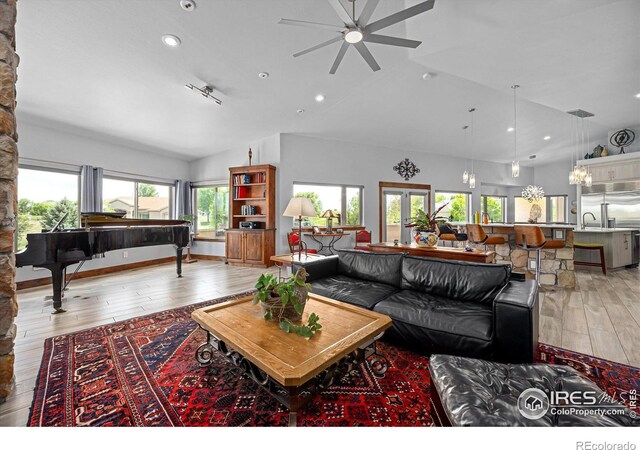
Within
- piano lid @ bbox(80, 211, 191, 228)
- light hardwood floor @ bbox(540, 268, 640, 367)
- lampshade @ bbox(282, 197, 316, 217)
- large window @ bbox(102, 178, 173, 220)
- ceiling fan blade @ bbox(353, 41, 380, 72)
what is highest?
ceiling fan blade @ bbox(353, 41, 380, 72)

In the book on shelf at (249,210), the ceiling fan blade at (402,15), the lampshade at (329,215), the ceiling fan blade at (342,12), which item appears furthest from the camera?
the lampshade at (329,215)

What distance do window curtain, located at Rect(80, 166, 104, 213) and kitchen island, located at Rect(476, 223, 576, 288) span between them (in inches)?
293

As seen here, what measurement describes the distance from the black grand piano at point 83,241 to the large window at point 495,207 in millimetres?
9870

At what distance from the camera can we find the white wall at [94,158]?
14.2 ft

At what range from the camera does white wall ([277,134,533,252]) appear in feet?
19.9

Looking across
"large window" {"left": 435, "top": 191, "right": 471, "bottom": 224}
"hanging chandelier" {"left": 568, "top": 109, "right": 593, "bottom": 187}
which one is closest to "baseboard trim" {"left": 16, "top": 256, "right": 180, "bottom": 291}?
"large window" {"left": 435, "top": 191, "right": 471, "bottom": 224}

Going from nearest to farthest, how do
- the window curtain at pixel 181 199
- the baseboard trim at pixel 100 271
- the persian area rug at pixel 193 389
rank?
the persian area rug at pixel 193 389, the baseboard trim at pixel 100 271, the window curtain at pixel 181 199

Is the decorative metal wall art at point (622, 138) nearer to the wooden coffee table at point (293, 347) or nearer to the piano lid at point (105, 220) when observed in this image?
the wooden coffee table at point (293, 347)

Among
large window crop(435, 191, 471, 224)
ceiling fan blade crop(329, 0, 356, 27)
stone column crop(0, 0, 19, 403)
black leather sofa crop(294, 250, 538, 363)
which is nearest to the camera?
stone column crop(0, 0, 19, 403)

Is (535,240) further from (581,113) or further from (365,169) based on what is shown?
(365,169)

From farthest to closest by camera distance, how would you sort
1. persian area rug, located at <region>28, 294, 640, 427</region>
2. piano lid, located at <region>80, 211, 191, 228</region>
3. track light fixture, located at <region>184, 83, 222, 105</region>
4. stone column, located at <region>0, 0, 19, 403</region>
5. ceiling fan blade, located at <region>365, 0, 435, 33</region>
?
track light fixture, located at <region>184, 83, 222, 105</region>
piano lid, located at <region>80, 211, 191, 228</region>
ceiling fan blade, located at <region>365, 0, 435, 33</region>
stone column, located at <region>0, 0, 19, 403</region>
persian area rug, located at <region>28, 294, 640, 427</region>

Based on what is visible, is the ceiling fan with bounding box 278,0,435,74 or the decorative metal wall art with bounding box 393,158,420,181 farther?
the decorative metal wall art with bounding box 393,158,420,181

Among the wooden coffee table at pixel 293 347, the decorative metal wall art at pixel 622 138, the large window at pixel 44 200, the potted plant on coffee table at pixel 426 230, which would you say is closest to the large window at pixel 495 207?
the decorative metal wall art at pixel 622 138

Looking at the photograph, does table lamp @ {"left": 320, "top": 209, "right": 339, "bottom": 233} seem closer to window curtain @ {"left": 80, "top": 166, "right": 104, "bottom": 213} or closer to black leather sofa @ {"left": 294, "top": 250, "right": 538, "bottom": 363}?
black leather sofa @ {"left": 294, "top": 250, "right": 538, "bottom": 363}
